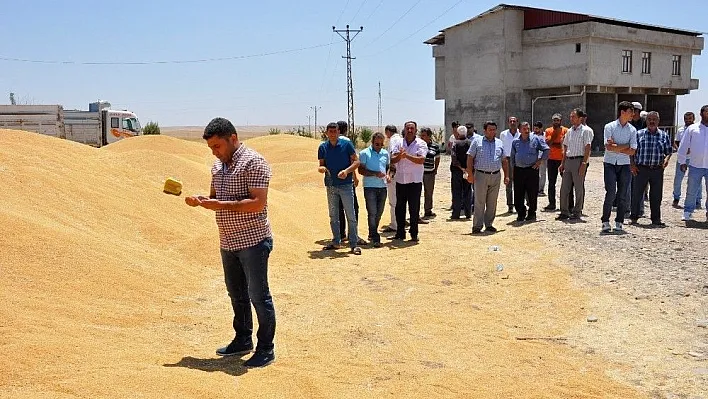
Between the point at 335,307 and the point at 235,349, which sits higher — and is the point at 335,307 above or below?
below

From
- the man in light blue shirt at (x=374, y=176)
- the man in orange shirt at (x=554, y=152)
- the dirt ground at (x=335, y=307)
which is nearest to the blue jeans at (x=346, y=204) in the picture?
the dirt ground at (x=335, y=307)

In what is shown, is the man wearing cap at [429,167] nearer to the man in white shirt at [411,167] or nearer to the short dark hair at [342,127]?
the man in white shirt at [411,167]

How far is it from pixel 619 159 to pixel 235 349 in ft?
23.5

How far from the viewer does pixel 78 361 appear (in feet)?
14.6

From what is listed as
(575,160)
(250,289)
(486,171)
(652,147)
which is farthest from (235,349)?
(652,147)

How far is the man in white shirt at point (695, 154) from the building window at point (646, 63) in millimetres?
28250

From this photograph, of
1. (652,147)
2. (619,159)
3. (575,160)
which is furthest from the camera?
(575,160)

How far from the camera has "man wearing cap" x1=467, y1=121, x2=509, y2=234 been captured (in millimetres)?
10672

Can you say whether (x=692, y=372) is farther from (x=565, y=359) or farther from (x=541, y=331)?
(x=541, y=331)

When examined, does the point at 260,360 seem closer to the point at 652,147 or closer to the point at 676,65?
the point at 652,147

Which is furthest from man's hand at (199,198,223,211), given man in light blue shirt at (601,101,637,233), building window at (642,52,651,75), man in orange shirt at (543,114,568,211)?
building window at (642,52,651,75)

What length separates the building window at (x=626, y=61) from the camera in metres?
35.2

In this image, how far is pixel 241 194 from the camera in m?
4.77

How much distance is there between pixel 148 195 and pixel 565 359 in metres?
7.63
